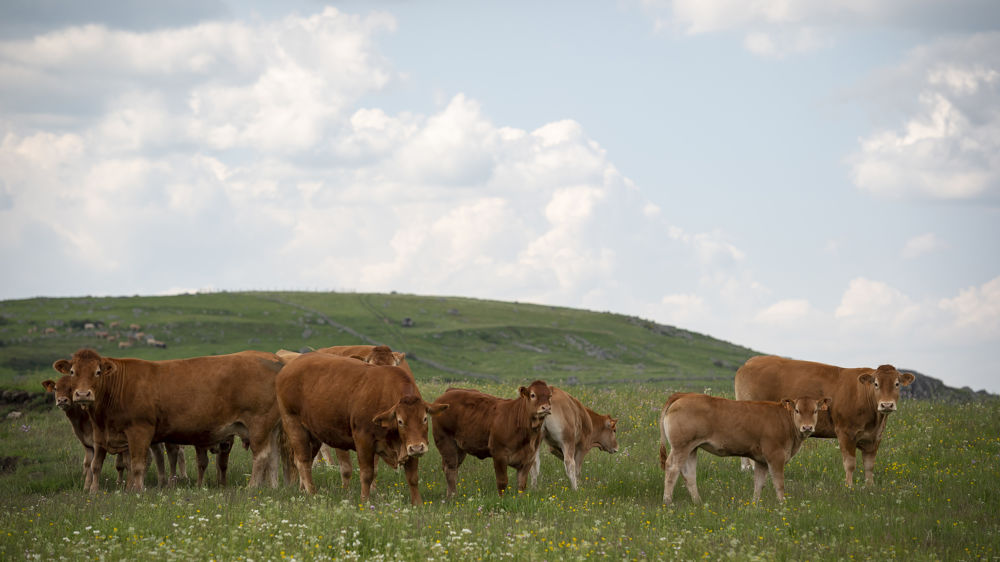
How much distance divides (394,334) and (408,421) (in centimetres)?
7466

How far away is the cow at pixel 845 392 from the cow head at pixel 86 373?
13462 millimetres

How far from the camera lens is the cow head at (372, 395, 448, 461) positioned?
13758 mm

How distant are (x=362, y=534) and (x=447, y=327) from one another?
271ft

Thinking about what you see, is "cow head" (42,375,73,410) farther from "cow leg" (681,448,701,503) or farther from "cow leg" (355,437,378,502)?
"cow leg" (681,448,701,503)

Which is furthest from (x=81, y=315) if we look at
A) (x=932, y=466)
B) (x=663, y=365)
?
(x=932, y=466)

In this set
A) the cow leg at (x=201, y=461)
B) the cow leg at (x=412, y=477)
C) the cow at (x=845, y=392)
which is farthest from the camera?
the cow at (x=845, y=392)

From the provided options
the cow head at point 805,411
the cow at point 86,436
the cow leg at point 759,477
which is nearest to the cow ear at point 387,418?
the cow at point 86,436

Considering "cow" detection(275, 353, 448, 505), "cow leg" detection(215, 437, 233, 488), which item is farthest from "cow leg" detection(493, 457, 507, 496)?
"cow leg" detection(215, 437, 233, 488)

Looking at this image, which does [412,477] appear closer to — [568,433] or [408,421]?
[408,421]

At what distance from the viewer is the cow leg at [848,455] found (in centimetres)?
1755

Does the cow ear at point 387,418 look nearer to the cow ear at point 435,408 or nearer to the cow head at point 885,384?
the cow ear at point 435,408

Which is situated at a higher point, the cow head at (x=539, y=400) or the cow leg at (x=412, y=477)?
the cow head at (x=539, y=400)

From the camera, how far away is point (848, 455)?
706 inches

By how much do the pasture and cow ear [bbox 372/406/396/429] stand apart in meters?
1.18
